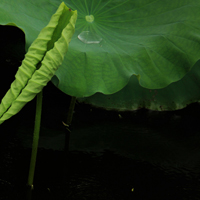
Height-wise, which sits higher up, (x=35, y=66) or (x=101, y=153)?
(x=35, y=66)

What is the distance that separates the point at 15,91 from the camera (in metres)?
0.91

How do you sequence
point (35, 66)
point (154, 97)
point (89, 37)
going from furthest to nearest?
point (154, 97) → point (89, 37) → point (35, 66)

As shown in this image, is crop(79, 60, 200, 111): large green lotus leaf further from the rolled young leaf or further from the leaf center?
the rolled young leaf

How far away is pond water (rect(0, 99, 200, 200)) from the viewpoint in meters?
1.21

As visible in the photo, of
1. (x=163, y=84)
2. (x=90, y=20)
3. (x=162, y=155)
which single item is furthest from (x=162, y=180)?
(x=90, y=20)

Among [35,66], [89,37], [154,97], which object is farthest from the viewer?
[154,97]

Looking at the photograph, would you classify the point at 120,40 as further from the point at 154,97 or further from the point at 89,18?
the point at 154,97

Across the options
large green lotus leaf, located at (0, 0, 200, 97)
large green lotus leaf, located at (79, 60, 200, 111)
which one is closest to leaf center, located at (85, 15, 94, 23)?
large green lotus leaf, located at (0, 0, 200, 97)

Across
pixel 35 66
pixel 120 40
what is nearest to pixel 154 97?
pixel 120 40

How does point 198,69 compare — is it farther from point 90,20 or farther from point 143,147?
point 90,20

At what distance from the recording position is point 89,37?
1376 millimetres

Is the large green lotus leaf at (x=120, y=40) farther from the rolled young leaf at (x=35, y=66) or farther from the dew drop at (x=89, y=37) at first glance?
the rolled young leaf at (x=35, y=66)

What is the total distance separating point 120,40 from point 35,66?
579 mm

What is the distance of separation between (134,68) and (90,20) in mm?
314
